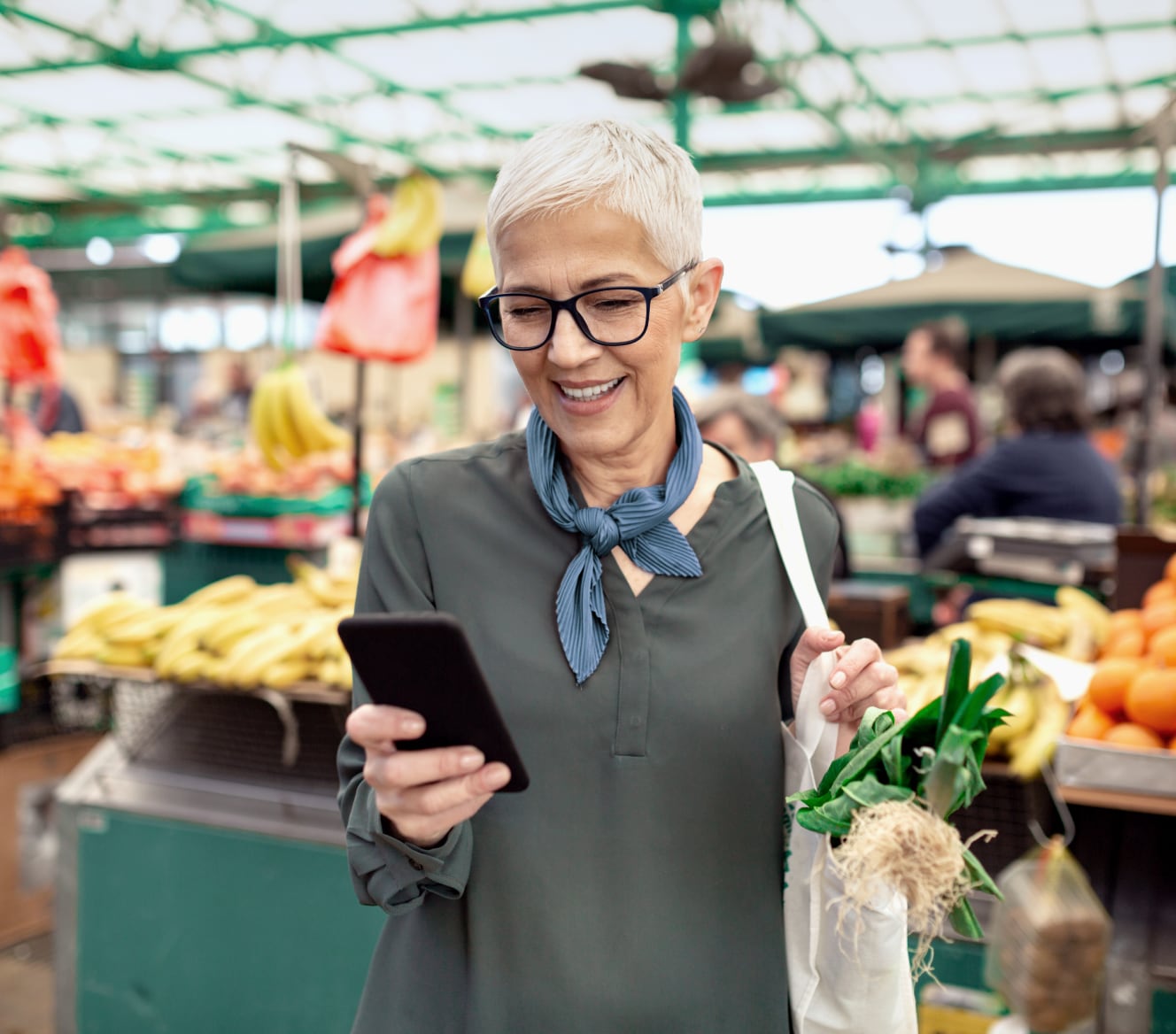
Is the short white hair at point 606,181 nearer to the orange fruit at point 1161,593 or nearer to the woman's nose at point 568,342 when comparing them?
the woman's nose at point 568,342

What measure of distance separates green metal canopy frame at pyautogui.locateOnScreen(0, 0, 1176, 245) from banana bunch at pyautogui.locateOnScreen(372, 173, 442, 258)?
2118mm

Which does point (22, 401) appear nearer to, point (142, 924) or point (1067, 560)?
point (142, 924)

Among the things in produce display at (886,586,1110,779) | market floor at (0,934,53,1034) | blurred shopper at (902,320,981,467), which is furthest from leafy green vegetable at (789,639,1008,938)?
blurred shopper at (902,320,981,467)

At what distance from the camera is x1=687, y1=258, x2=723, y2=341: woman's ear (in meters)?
1.27

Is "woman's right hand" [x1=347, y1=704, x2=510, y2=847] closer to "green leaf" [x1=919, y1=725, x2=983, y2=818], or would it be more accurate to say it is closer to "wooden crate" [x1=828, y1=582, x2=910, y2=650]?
"green leaf" [x1=919, y1=725, x2=983, y2=818]

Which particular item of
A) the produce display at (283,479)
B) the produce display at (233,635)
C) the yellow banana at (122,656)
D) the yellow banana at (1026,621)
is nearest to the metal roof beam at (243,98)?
the produce display at (283,479)

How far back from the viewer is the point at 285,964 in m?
2.53

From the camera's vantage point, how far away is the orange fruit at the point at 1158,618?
2211 millimetres

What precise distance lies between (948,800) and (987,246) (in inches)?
530

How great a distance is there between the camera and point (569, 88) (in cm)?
1048

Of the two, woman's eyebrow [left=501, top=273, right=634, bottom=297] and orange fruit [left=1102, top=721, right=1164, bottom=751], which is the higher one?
woman's eyebrow [left=501, top=273, right=634, bottom=297]

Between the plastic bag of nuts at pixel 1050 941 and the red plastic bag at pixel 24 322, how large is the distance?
14.8 ft

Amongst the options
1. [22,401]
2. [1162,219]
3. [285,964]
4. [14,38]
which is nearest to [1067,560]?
[1162,219]

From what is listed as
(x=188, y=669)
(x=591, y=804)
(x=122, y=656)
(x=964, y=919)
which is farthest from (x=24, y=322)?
(x=964, y=919)
